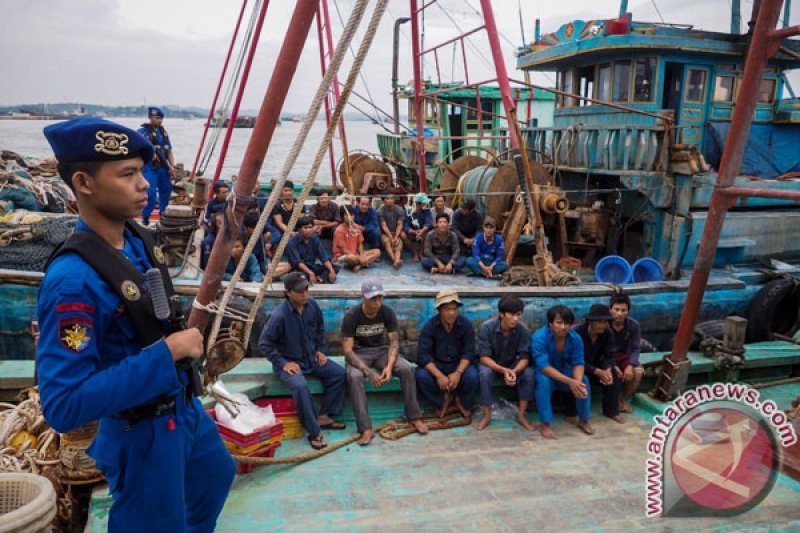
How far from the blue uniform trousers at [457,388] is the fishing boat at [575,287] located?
26cm

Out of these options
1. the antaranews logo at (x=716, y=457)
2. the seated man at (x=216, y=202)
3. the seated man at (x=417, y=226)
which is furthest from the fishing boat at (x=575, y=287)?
the seated man at (x=216, y=202)

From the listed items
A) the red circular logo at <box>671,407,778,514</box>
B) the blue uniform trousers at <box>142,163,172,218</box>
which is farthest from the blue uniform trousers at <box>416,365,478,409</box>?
the blue uniform trousers at <box>142,163,172,218</box>

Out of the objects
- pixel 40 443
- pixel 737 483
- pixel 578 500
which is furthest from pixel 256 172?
pixel 737 483

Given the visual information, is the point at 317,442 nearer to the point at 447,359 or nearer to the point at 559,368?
the point at 447,359

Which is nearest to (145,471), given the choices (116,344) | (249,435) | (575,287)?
(116,344)

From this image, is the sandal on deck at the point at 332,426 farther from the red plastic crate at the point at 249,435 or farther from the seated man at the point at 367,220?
the seated man at the point at 367,220

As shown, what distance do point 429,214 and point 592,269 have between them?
106 inches

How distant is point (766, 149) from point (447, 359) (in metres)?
8.56

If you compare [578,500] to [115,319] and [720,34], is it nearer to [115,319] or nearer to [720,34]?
[115,319]

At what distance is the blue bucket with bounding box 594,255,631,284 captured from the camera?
26.5 ft

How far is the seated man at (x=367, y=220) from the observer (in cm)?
874

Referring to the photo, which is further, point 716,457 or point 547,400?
point 547,400

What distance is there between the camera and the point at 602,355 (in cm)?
529

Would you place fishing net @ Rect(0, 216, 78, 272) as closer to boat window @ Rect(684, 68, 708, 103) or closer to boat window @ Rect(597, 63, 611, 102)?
boat window @ Rect(597, 63, 611, 102)
